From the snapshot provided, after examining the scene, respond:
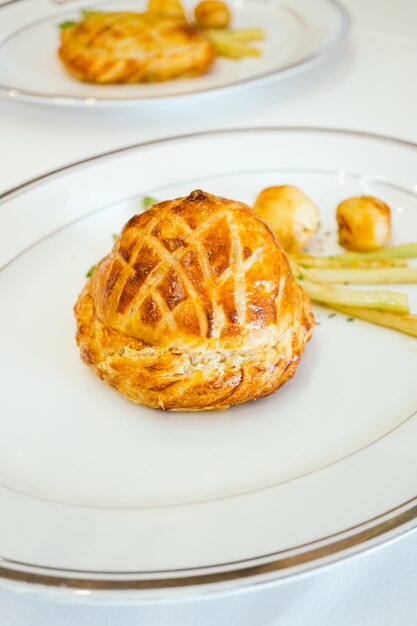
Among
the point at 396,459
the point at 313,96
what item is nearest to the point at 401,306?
the point at 396,459

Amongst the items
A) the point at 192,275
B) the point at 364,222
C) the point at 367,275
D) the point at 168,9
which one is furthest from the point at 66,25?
the point at 192,275

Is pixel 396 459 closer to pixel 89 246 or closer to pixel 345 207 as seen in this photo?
pixel 345 207

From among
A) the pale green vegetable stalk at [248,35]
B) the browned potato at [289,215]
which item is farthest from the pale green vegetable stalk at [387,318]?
the pale green vegetable stalk at [248,35]

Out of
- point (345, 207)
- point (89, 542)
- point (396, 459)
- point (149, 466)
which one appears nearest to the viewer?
point (89, 542)

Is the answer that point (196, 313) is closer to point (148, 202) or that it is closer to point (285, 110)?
point (148, 202)

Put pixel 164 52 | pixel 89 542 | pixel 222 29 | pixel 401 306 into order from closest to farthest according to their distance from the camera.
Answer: pixel 89 542 < pixel 401 306 < pixel 164 52 < pixel 222 29

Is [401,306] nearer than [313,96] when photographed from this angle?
Yes

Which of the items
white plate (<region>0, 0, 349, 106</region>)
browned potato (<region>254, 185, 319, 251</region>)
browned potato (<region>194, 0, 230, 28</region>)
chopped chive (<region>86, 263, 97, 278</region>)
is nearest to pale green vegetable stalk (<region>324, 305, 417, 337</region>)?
browned potato (<region>254, 185, 319, 251</region>)
